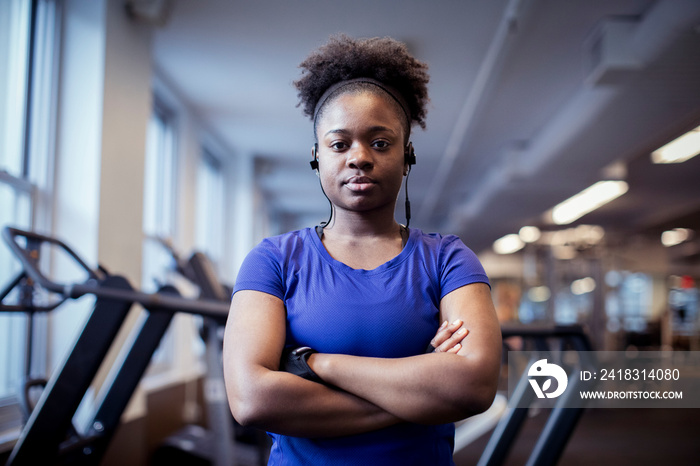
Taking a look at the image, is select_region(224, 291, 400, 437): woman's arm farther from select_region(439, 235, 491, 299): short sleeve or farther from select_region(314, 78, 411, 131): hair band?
select_region(314, 78, 411, 131): hair band

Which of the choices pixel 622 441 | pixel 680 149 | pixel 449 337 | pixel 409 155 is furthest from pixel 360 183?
pixel 680 149

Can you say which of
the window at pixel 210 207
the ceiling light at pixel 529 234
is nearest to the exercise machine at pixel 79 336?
the window at pixel 210 207

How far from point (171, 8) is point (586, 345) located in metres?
3.09

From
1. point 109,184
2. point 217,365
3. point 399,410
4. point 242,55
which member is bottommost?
point 217,365

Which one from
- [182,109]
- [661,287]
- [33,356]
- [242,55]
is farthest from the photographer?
[661,287]

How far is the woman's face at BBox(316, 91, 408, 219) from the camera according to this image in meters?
1.04

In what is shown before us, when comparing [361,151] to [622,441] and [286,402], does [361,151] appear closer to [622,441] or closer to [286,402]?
[286,402]

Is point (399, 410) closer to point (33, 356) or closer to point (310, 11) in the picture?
point (33, 356)

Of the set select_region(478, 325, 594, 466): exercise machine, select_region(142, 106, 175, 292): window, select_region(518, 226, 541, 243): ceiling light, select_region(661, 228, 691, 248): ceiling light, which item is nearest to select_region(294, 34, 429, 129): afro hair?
→ select_region(478, 325, 594, 466): exercise machine

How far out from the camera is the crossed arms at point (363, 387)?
0.94 metres

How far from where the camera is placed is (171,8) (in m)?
3.70

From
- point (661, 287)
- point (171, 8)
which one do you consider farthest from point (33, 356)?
point (661, 287)

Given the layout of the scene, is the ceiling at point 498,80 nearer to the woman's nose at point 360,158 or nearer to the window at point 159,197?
the window at point 159,197

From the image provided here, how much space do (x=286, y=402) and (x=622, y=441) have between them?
5.23 meters
